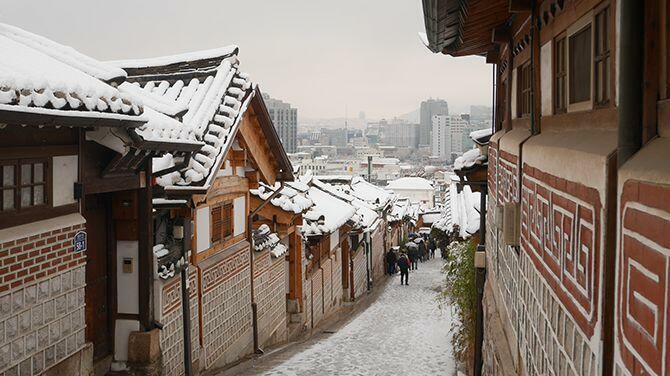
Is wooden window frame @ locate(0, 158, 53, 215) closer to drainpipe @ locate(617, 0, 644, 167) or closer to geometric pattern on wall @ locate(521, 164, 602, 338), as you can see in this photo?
geometric pattern on wall @ locate(521, 164, 602, 338)

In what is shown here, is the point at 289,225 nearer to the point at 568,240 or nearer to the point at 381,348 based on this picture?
the point at 381,348

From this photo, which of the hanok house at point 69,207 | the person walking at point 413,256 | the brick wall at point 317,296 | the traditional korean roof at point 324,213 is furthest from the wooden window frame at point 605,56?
the person walking at point 413,256

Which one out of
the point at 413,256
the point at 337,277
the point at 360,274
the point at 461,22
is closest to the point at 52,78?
the point at 461,22

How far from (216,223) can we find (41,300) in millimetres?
6512

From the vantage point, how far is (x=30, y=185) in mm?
7047

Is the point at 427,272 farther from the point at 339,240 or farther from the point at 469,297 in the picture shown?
the point at 469,297

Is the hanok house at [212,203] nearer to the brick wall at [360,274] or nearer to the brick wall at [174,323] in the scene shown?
the brick wall at [174,323]

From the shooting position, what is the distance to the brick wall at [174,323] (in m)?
10.6

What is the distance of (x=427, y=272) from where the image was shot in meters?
39.2

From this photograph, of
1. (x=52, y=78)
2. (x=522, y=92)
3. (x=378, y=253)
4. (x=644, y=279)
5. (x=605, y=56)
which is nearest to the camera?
(x=644, y=279)

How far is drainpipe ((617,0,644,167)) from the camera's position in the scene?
321 cm

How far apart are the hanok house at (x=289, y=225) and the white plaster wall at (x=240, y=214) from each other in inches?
45.5

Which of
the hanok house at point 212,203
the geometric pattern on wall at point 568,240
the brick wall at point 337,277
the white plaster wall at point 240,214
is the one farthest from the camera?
the brick wall at point 337,277

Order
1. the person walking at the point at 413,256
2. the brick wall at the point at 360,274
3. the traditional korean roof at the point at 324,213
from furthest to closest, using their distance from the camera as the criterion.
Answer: the person walking at the point at 413,256, the brick wall at the point at 360,274, the traditional korean roof at the point at 324,213
